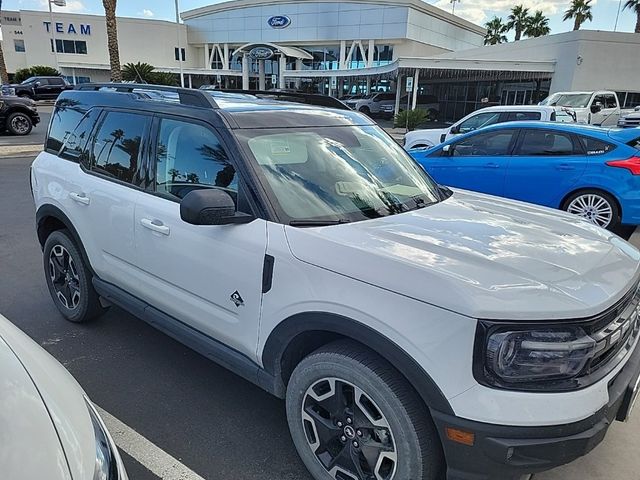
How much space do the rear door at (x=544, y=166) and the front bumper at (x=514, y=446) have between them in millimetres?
5705

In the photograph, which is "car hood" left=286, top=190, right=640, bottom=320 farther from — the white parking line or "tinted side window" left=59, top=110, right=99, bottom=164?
"tinted side window" left=59, top=110, right=99, bottom=164

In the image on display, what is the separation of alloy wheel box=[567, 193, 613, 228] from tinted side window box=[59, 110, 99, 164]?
6150mm

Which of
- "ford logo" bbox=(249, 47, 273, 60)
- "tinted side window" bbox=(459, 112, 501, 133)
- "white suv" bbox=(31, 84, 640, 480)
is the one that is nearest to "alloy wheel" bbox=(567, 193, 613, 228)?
"white suv" bbox=(31, 84, 640, 480)

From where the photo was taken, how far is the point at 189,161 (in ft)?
9.78

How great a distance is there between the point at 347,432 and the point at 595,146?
6.38m

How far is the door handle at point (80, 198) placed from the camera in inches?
141

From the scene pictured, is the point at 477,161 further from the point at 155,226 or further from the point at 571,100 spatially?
the point at 571,100

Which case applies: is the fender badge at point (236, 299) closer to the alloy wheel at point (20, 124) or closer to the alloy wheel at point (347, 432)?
the alloy wheel at point (347, 432)

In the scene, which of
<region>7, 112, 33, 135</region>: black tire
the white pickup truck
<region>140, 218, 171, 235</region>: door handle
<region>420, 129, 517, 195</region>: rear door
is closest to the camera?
<region>140, 218, 171, 235</region>: door handle

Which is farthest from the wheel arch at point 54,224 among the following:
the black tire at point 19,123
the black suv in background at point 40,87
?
the black suv in background at point 40,87

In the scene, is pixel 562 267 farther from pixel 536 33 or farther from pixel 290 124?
pixel 536 33

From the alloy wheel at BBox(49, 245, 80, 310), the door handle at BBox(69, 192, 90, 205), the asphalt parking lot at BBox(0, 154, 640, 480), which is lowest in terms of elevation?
the asphalt parking lot at BBox(0, 154, 640, 480)

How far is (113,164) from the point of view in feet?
11.5

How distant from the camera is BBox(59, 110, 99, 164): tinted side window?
12.3 feet
